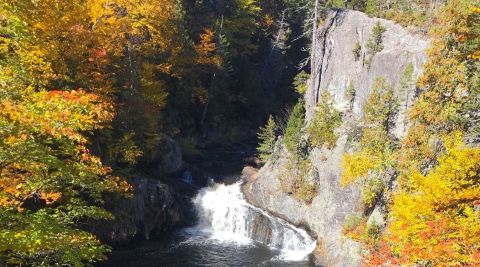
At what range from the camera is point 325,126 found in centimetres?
2761

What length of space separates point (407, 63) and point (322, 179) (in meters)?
9.07

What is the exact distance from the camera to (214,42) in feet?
141

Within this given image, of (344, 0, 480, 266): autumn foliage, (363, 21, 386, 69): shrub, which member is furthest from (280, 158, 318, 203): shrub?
(363, 21, 386, 69): shrub

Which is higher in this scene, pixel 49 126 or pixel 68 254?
pixel 49 126

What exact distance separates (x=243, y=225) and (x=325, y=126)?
9.12m

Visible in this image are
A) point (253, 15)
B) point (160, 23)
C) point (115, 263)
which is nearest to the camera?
point (115, 263)

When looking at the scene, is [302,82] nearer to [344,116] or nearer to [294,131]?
Result: [294,131]

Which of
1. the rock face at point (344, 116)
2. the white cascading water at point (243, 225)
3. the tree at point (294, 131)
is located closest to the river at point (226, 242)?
the white cascading water at point (243, 225)

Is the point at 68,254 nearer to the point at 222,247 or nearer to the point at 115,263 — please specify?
the point at 115,263

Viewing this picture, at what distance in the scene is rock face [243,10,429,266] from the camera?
75.0 ft

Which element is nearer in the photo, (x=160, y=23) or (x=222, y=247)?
(x=222, y=247)

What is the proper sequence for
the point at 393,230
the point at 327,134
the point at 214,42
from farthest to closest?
the point at 214,42 < the point at 327,134 < the point at 393,230

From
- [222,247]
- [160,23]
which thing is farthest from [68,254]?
[160,23]

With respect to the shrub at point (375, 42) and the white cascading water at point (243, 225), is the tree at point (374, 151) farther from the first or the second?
the white cascading water at point (243, 225)
